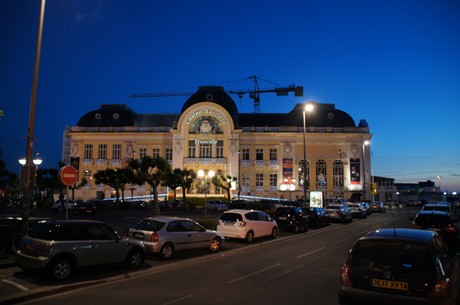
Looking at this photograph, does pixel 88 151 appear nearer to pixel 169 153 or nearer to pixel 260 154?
pixel 169 153

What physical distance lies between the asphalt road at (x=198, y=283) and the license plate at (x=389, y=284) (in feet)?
7.15

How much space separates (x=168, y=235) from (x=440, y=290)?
377 inches

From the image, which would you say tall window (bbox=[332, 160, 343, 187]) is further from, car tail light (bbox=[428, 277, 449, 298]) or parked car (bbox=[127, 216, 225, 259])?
car tail light (bbox=[428, 277, 449, 298])

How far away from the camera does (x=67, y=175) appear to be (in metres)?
13.2

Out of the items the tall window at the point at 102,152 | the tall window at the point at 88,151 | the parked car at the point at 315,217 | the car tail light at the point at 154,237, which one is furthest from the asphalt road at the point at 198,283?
the tall window at the point at 88,151

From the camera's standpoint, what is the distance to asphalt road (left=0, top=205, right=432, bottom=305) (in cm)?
820

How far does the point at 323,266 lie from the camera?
472 inches

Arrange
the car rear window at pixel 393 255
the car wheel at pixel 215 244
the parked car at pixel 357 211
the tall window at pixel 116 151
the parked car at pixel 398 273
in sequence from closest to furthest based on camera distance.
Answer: the parked car at pixel 398 273 → the car rear window at pixel 393 255 → the car wheel at pixel 215 244 → the parked car at pixel 357 211 → the tall window at pixel 116 151

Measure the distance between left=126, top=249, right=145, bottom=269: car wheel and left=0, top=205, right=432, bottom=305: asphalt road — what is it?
222 mm

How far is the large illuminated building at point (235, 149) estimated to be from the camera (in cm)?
6700

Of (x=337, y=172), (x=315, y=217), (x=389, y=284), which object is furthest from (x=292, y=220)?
(x=337, y=172)

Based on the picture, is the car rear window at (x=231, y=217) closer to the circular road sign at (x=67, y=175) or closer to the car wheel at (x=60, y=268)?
the circular road sign at (x=67, y=175)

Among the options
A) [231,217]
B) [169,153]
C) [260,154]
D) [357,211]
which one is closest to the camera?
[231,217]

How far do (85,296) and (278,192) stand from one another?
6073 centimetres
